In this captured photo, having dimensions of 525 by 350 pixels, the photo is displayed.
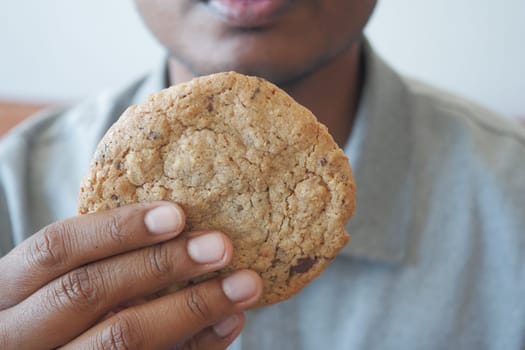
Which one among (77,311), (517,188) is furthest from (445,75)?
(77,311)

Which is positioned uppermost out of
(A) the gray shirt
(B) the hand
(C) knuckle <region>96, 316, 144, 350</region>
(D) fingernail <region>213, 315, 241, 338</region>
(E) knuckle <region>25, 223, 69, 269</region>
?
(E) knuckle <region>25, 223, 69, 269</region>

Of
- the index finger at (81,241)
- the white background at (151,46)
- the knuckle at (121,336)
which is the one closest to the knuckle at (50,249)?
the index finger at (81,241)

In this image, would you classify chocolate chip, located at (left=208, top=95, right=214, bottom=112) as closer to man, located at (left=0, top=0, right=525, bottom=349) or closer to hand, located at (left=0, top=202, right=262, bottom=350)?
hand, located at (left=0, top=202, right=262, bottom=350)

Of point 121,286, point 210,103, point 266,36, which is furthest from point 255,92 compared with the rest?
point 266,36

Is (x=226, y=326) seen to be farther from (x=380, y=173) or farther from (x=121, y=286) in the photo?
(x=380, y=173)

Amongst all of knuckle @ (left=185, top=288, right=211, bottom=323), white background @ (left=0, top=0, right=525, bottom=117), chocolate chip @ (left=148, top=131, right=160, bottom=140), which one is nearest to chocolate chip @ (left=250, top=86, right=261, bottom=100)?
chocolate chip @ (left=148, top=131, right=160, bottom=140)

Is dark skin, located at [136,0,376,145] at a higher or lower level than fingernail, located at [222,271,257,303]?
higher

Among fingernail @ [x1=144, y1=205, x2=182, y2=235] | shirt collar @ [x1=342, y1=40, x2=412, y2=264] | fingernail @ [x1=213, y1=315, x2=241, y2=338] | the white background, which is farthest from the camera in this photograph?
the white background
